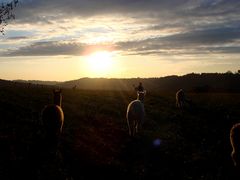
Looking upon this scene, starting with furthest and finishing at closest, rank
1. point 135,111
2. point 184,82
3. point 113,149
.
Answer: point 184,82
point 135,111
point 113,149

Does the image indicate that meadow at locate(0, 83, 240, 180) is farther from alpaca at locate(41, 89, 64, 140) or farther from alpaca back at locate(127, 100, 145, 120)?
alpaca back at locate(127, 100, 145, 120)

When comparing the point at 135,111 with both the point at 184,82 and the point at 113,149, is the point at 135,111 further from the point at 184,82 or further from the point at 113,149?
the point at 184,82

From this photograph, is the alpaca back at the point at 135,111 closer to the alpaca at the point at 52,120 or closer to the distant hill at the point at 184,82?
the alpaca at the point at 52,120

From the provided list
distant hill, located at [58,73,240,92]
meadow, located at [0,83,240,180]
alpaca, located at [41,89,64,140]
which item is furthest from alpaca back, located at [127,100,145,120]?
distant hill, located at [58,73,240,92]

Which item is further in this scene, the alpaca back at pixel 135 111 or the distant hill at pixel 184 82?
the distant hill at pixel 184 82

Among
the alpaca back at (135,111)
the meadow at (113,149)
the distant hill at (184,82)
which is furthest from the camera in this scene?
the distant hill at (184,82)

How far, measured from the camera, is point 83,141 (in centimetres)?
2211

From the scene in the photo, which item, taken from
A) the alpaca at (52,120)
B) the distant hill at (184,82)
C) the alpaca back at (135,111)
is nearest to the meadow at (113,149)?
the alpaca at (52,120)

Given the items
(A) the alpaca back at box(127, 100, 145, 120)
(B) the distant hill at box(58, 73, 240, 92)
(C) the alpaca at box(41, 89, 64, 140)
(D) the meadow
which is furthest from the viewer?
(B) the distant hill at box(58, 73, 240, 92)

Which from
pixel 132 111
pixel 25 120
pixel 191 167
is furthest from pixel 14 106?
pixel 191 167

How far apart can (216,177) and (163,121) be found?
17.7 meters

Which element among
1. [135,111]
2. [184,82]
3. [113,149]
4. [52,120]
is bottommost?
[113,149]

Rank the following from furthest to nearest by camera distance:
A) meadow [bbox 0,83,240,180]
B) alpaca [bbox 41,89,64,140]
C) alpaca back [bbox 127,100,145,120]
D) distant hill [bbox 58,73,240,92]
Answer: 1. distant hill [bbox 58,73,240,92]
2. alpaca back [bbox 127,100,145,120]
3. alpaca [bbox 41,89,64,140]
4. meadow [bbox 0,83,240,180]

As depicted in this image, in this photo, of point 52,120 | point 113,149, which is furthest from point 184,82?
point 52,120
